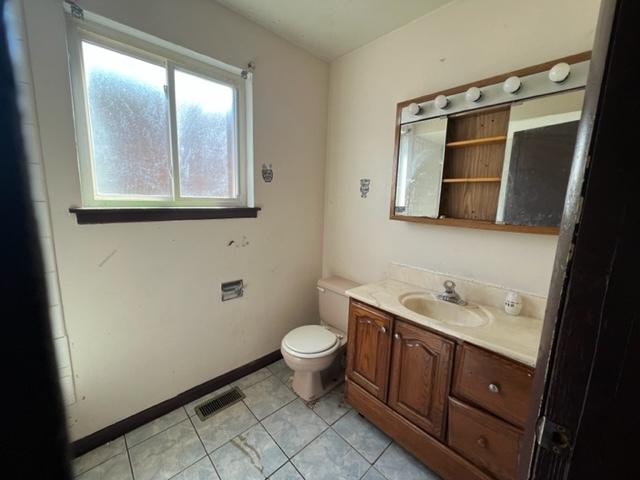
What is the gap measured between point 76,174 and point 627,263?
1.78m

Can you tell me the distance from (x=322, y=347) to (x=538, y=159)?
5.03 feet

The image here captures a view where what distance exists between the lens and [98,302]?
133 cm

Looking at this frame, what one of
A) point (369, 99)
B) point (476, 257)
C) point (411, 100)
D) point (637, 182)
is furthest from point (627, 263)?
point (369, 99)

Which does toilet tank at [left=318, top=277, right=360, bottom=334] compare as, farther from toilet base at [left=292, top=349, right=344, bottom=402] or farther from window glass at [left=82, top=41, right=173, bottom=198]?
window glass at [left=82, top=41, right=173, bottom=198]

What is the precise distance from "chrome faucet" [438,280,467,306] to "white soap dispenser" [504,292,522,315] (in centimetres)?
20

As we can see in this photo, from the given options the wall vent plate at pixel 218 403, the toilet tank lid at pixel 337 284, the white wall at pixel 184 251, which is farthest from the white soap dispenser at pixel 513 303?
the wall vent plate at pixel 218 403

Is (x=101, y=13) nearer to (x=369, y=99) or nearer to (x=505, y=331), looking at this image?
(x=369, y=99)

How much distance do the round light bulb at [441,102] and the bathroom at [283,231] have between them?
0.04 ft

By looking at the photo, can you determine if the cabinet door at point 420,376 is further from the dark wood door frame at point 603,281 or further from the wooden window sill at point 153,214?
the wooden window sill at point 153,214

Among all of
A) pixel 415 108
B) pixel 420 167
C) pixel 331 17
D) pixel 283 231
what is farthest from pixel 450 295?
pixel 331 17

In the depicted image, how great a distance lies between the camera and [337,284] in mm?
2098

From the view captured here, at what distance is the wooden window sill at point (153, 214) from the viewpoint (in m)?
1.25

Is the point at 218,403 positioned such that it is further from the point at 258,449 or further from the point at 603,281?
the point at 603,281

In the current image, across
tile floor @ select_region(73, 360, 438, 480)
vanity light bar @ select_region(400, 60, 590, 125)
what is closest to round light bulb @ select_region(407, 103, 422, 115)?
vanity light bar @ select_region(400, 60, 590, 125)
